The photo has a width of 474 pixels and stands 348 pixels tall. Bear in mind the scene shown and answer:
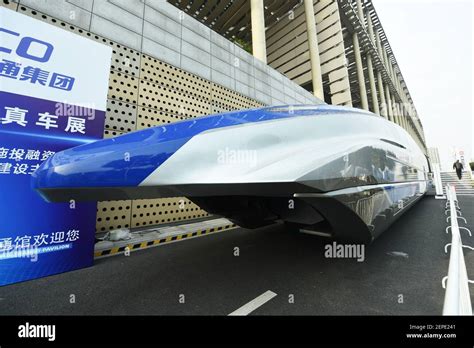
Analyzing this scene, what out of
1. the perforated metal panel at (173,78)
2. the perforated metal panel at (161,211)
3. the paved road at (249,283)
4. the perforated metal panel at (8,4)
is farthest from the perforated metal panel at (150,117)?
the paved road at (249,283)

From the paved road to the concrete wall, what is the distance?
3987mm

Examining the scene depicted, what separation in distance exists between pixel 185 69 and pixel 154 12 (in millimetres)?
1252

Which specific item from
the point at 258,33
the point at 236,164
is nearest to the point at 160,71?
the point at 236,164

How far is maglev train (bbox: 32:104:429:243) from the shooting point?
1198 mm

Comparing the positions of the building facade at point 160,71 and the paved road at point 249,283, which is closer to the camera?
the paved road at point 249,283

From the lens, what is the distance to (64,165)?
1269 millimetres

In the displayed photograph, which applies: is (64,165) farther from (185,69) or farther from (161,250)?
(185,69)

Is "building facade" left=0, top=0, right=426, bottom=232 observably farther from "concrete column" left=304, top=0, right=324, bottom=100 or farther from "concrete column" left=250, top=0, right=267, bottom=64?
"concrete column" left=304, top=0, right=324, bottom=100

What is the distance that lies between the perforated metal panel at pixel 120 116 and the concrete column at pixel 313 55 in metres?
12.3

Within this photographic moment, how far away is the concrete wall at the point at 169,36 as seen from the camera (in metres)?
3.74

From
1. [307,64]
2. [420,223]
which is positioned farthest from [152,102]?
[307,64]

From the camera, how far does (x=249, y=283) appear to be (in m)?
1.89

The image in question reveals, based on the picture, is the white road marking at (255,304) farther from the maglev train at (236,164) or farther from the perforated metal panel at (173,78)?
the perforated metal panel at (173,78)

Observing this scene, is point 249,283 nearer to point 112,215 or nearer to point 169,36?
point 112,215
